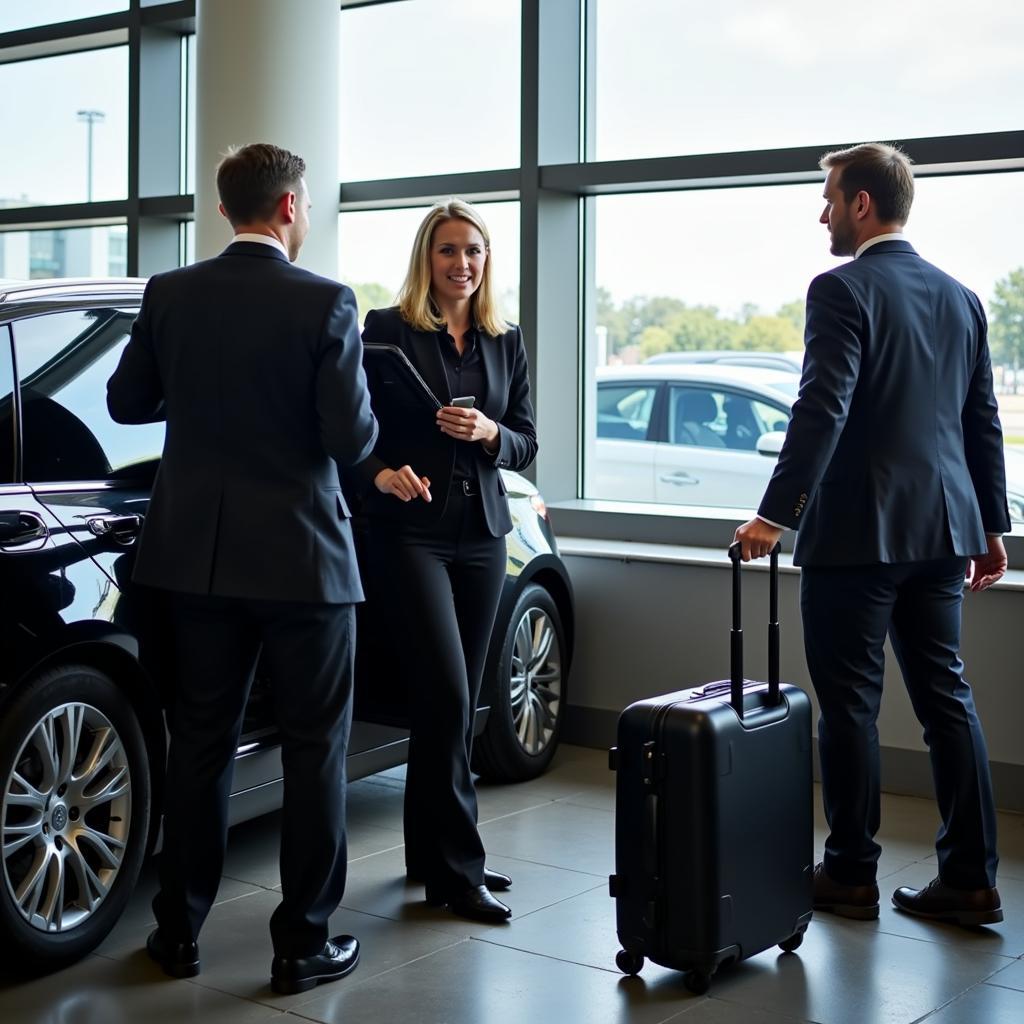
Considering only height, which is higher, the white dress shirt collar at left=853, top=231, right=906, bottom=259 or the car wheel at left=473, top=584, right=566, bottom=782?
the white dress shirt collar at left=853, top=231, right=906, bottom=259

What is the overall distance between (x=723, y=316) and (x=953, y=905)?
2742 mm

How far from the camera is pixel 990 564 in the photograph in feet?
12.2

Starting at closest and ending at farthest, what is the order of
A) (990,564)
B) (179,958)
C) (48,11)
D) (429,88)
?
1. (179,958)
2. (990,564)
3. (429,88)
4. (48,11)

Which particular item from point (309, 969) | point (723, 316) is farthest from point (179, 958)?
point (723, 316)

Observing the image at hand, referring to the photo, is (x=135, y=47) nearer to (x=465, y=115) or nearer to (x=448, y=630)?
(x=465, y=115)

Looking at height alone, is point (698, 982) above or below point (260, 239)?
below

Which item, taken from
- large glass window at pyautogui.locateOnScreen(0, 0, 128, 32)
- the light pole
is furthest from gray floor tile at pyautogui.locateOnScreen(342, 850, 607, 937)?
large glass window at pyautogui.locateOnScreen(0, 0, 128, 32)

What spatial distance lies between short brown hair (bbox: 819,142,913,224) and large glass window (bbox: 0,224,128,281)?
15.6 ft

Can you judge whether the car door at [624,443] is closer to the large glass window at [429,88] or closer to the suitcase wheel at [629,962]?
the large glass window at [429,88]

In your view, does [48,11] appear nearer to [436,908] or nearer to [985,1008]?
[436,908]

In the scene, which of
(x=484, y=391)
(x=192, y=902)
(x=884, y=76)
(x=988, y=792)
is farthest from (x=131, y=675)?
(x=884, y=76)

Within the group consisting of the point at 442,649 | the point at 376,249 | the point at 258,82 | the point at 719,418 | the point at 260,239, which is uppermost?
the point at 258,82

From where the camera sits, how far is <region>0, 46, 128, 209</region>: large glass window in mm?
7559

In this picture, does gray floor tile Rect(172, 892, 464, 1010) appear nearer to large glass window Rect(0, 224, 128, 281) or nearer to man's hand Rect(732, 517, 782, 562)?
man's hand Rect(732, 517, 782, 562)
